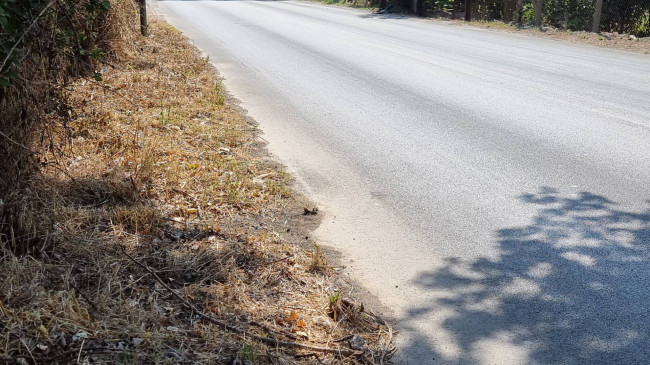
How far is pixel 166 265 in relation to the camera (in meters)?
4.16

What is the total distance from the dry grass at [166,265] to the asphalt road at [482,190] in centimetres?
43

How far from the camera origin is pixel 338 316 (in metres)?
3.81

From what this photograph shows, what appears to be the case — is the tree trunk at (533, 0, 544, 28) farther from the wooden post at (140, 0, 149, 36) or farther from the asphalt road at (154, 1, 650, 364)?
the wooden post at (140, 0, 149, 36)

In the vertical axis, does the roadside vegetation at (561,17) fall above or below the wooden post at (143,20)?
below

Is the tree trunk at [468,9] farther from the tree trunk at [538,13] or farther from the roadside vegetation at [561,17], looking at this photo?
the tree trunk at [538,13]

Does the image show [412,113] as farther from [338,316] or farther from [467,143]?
[338,316]

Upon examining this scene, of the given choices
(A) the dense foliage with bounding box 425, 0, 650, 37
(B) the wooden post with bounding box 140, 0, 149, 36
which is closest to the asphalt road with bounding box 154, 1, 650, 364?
(B) the wooden post with bounding box 140, 0, 149, 36

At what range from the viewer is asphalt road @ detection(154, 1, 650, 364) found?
12.5 feet

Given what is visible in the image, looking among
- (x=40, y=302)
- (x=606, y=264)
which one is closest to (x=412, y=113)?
(x=606, y=264)

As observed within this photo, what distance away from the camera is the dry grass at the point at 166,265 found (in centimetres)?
318

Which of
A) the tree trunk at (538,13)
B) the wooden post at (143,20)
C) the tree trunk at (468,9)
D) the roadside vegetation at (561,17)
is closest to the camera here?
the wooden post at (143,20)

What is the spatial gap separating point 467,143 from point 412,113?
5.56 ft

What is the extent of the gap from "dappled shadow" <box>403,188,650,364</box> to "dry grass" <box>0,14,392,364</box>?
23.0 inches

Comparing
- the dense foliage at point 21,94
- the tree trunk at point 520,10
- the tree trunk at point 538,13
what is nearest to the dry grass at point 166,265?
the dense foliage at point 21,94
